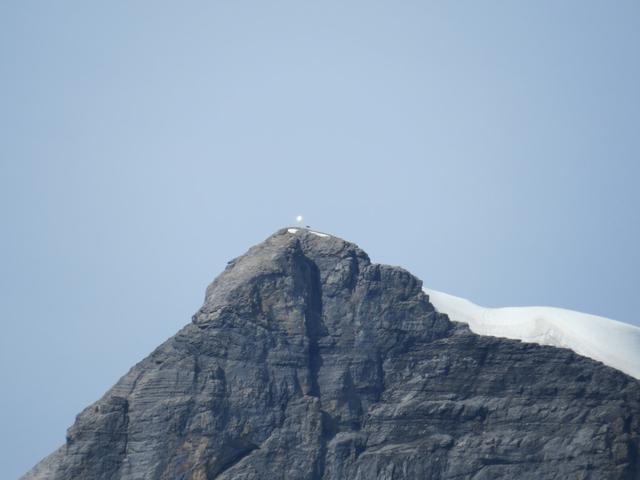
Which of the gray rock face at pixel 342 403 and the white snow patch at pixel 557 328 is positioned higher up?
the white snow patch at pixel 557 328

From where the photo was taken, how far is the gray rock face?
73875 mm

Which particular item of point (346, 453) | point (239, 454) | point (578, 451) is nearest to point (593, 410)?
point (578, 451)

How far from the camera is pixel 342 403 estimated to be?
3002 inches

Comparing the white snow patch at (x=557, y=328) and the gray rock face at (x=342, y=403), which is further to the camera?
the white snow patch at (x=557, y=328)

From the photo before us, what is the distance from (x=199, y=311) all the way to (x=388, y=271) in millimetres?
11286

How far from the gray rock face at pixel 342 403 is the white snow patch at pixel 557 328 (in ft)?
17.0

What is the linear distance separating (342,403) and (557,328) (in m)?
15.3

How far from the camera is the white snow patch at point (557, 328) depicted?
266 feet

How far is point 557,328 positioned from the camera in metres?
82.9

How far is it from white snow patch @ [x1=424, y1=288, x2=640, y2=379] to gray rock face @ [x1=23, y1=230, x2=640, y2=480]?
5175mm

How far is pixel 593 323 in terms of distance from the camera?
277 ft

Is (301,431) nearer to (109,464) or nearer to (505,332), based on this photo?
(109,464)

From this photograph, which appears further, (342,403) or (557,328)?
(557,328)

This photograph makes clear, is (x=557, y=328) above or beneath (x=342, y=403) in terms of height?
above
